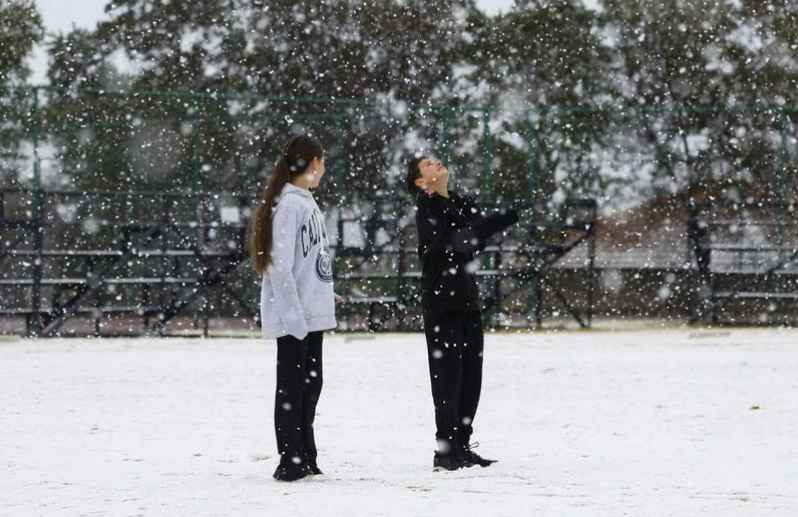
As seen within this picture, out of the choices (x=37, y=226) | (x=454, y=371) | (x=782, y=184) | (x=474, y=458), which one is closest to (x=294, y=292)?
(x=454, y=371)

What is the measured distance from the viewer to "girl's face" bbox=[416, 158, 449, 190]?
695 centimetres

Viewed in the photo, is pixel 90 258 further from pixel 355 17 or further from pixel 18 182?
pixel 355 17

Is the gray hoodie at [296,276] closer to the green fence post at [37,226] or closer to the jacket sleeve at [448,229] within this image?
the jacket sleeve at [448,229]

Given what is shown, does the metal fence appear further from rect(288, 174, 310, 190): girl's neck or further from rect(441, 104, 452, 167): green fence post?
rect(288, 174, 310, 190): girl's neck

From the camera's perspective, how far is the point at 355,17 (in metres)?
27.1

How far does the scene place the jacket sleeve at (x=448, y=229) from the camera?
22.3ft

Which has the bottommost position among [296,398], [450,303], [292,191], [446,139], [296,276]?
[296,398]

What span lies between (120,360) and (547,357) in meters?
3.68

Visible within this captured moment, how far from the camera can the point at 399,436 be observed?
8047 millimetres

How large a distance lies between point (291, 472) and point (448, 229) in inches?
51.8

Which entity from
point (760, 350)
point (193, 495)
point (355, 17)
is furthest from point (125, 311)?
point (193, 495)

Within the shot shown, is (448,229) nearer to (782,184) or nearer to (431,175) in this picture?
(431,175)

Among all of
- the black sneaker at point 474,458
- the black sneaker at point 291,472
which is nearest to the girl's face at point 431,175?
the black sneaker at point 474,458

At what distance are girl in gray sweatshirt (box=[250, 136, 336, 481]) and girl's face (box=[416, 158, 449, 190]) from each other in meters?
0.54
